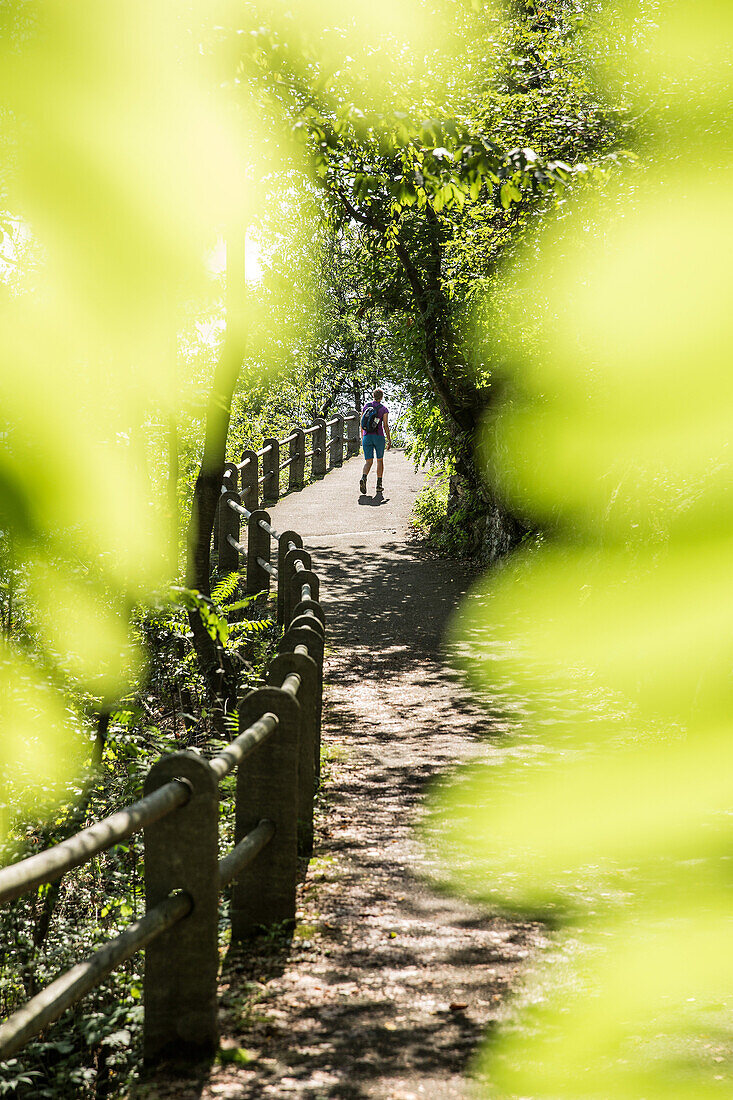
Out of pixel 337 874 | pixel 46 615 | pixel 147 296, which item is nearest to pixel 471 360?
pixel 147 296

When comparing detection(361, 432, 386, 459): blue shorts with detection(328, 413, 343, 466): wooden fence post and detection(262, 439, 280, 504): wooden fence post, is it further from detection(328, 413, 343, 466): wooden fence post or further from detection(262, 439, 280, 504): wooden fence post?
detection(328, 413, 343, 466): wooden fence post

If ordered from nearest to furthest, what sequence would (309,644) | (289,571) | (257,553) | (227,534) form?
(309,644) < (289,571) < (257,553) < (227,534)

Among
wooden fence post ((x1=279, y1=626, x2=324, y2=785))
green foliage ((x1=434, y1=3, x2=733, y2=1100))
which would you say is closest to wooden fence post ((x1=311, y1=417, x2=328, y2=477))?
green foliage ((x1=434, y1=3, x2=733, y2=1100))

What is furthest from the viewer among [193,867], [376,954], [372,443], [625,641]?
[372,443]

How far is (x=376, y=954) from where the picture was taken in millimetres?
4352

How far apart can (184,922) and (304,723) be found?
87.1 inches

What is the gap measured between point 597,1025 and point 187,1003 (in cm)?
141

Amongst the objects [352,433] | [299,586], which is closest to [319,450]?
[352,433]

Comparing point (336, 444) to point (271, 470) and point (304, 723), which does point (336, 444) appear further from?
point (304, 723)

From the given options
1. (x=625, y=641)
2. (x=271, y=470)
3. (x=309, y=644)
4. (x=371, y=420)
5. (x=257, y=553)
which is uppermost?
(x=371, y=420)

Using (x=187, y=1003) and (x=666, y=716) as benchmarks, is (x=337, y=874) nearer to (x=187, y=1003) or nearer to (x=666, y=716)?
(x=187, y=1003)

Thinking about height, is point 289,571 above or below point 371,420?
below

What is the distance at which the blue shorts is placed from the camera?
23312 mm

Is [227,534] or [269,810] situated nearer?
[269,810]
